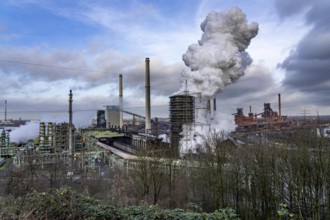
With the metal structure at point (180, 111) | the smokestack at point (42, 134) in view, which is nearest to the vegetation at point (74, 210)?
the metal structure at point (180, 111)

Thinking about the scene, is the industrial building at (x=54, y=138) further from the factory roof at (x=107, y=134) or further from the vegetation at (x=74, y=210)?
the vegetation at (x=74, y=210)

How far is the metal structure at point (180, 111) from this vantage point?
117 feet

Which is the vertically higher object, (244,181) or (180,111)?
(180,111)

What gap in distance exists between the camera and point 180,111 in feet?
119

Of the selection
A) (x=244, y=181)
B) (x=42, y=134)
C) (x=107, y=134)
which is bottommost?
(x=244, y=181)

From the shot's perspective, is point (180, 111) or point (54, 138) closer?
point (180, 111)

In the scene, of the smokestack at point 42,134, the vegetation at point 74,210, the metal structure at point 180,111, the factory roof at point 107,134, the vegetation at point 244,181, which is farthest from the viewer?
the factory roof at point 107,134

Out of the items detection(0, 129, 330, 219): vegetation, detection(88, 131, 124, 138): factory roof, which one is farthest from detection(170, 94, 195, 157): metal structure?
detection(0, 129, 330, 219): vegetation

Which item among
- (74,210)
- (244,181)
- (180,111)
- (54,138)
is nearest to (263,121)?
(180,111)

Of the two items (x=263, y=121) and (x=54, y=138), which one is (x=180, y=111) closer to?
(x=54, y=138)

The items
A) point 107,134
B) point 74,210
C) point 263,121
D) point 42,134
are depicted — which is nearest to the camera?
point 74,210

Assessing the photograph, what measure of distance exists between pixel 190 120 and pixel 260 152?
2439 centimetres

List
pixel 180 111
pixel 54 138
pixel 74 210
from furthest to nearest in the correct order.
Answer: pixel 54 138, pixel 180 111, pixel 74 210

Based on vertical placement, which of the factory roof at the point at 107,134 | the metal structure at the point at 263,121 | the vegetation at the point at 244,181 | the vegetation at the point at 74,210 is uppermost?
the metal structure at the point at 263,121
